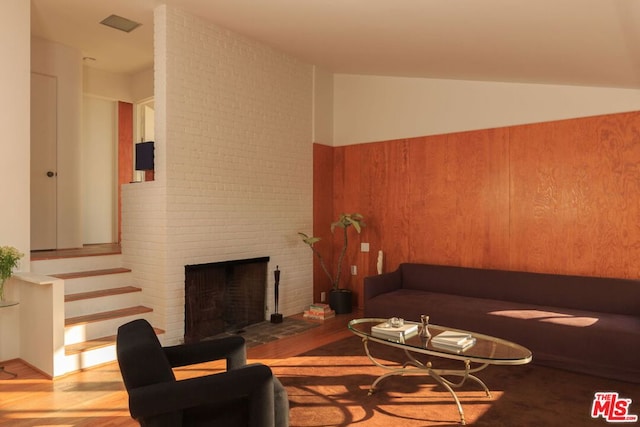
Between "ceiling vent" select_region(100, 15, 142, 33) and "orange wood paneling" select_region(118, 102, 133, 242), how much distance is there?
2.40m

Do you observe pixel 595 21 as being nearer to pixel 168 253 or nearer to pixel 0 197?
pixel 168 253

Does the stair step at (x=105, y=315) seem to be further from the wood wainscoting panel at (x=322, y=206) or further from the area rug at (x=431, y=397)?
the wood wainscoting panel at (x=322, y=206)

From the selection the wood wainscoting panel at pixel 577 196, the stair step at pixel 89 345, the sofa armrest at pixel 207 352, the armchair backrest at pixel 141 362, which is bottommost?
the stair step at pixel 89 345

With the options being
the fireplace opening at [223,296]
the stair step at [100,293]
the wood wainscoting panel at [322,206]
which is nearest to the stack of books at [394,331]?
the fireplace opening at [223,296]

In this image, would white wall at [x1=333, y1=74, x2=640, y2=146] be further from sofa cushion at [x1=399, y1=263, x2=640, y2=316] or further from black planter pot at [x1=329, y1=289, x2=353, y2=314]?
black planter pot at [x1=329, y1=289, x2=353, y2=314]

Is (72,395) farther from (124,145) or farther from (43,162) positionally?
(124,145)

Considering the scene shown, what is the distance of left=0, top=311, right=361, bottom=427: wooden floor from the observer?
9.27 feet

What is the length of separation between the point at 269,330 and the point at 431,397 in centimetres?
227

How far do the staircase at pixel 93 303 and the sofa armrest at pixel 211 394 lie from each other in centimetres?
224

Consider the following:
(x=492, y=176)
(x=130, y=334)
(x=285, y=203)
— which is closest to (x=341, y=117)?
(x=285, y=203)

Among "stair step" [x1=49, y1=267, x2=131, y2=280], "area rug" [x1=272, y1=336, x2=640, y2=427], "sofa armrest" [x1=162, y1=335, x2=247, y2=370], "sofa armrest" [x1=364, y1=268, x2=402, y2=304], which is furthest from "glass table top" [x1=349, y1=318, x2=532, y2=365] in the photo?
"stair step" [x1=49, y1=267, x2=131, y2=280]

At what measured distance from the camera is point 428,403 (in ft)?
10.1

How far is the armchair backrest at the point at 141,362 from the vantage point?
76.1 inches

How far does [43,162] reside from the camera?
217 inches
